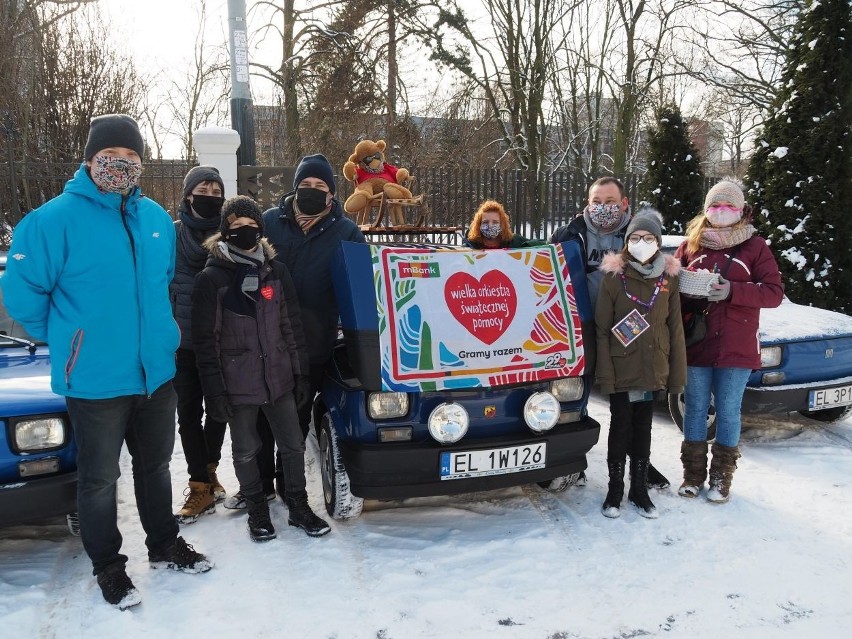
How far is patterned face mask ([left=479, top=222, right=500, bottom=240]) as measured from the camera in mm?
4238

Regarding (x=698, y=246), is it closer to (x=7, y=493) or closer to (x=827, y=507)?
(x=827, y=507)

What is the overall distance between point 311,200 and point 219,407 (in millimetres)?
1315

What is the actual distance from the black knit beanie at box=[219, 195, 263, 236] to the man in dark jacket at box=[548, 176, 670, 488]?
1905mm

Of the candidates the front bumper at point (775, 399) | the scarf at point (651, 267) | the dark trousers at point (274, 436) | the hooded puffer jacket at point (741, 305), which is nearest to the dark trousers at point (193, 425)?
the dark trousers at point (274, 436)

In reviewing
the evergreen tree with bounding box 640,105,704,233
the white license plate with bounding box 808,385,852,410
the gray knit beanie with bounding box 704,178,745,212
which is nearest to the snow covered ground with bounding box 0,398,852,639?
the white license plate with bounding box 808,385,852,410

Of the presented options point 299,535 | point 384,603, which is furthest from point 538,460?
point 299,535

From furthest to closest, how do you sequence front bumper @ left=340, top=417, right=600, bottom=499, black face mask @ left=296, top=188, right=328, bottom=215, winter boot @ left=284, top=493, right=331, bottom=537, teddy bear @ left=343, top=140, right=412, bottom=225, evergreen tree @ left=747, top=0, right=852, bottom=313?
evergreen tree @ left=747, top=0, right=852, bottom=313 < teddy bear @ left=343, top=140, right=412, bottom=225 < black face mask @ left=296, top=188, right=328, bottom=215 < winter boot @ left=284, top=493, right=331, bottom=537 < front bumper @ left=340, top=417, right=600, bottom=499

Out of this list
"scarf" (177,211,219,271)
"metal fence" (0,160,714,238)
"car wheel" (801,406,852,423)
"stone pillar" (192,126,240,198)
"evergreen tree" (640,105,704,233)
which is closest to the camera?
"scarf" (177,211,219,271)

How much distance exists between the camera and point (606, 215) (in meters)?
4.11

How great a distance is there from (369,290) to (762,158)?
7459mm

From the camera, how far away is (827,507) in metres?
3.94

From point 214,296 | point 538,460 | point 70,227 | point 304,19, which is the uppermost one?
point 304,19

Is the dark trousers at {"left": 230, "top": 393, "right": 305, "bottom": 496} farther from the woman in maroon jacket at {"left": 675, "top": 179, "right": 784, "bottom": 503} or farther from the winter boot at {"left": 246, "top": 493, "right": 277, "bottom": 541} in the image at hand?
the woman in maroon jacket at {"left": 675, "top": 179, "right": 784, "bottom": 503}

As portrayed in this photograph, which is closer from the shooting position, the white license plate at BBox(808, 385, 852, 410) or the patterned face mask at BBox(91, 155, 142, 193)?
the patterned face mask at BBox(91, 155, 142, 193)
